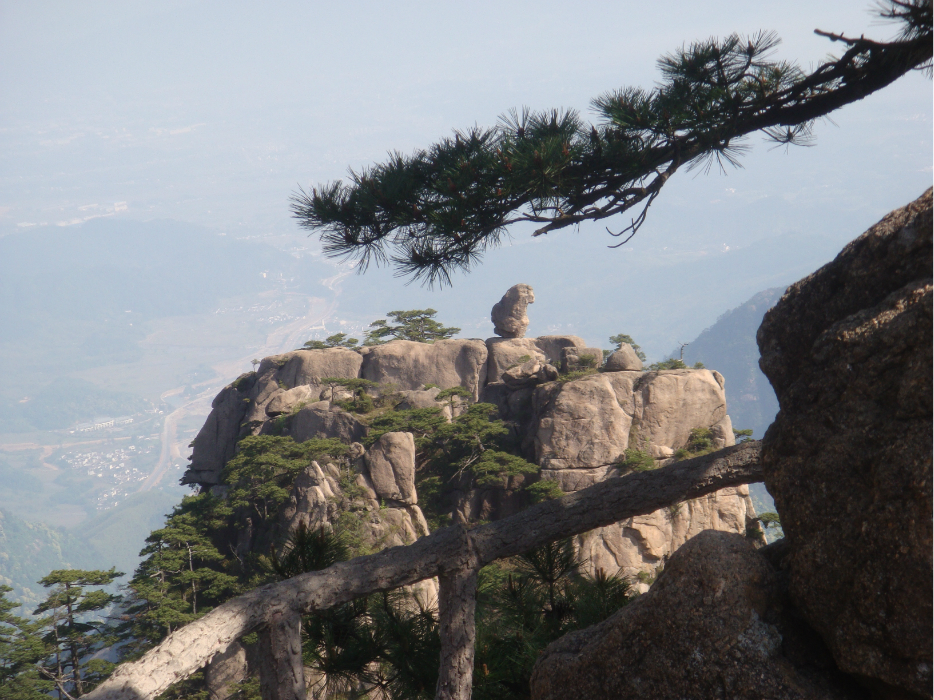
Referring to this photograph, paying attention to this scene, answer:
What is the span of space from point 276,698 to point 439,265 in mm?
3302

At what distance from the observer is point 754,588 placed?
2744mm

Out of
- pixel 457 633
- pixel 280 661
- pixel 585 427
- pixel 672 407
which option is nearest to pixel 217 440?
pixel 585 427

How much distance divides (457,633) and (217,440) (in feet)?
91.2

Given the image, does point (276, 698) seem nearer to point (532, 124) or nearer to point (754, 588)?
point (754, 588)

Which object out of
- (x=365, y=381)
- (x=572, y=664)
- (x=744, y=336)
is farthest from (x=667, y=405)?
(x=744, y=336)

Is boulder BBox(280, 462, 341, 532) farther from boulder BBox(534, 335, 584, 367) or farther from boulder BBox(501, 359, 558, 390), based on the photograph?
boulder BBox(534, 335, 584, 367)

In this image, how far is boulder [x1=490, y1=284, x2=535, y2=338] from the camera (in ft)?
96.8

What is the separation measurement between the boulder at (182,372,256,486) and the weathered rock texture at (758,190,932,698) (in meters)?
28.3

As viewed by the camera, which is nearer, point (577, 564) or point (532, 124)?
point (577, 564)

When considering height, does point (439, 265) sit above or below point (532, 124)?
below

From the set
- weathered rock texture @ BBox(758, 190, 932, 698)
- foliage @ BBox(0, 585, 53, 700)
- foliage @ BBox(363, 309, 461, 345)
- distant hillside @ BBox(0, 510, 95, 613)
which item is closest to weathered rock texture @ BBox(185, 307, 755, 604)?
foliage @ BBox(0, 585, 53, 700)

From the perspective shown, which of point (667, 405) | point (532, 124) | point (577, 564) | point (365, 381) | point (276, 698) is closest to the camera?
point (276, 698)

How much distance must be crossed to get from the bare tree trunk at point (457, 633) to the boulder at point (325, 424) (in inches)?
783

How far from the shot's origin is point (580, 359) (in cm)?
Result: 2536
